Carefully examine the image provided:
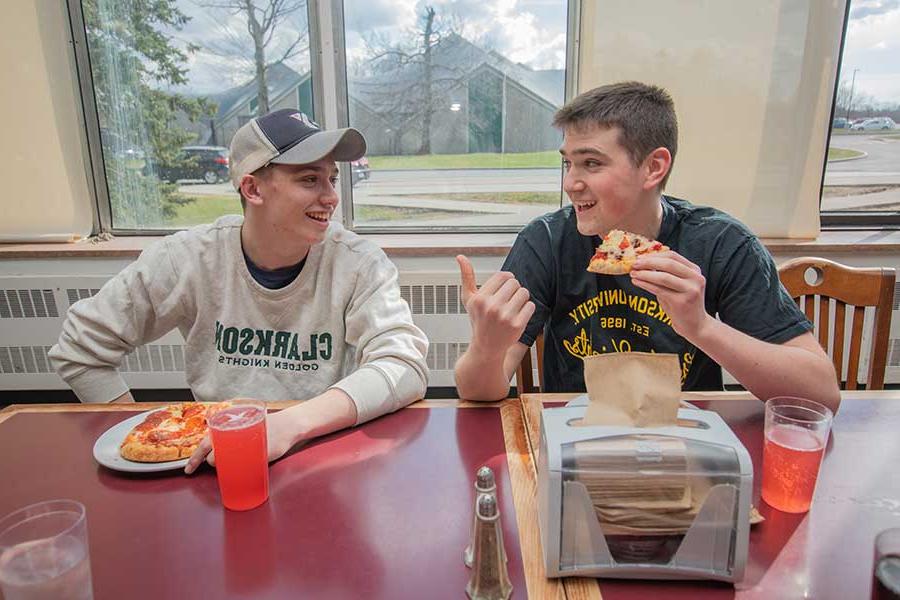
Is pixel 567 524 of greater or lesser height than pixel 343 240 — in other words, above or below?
below

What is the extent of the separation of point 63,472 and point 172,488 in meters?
0.24

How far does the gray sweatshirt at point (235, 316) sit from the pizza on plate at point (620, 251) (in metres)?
0.50

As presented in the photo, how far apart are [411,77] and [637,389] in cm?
285

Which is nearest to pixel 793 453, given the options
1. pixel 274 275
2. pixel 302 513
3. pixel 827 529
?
pixel 827 529

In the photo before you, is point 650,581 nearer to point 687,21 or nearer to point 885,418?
point 885,418

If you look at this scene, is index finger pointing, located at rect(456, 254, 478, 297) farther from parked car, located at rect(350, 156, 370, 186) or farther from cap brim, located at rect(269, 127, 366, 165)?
parked car, located at rect(350, 156, 370, 186)

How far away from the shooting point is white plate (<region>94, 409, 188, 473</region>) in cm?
101

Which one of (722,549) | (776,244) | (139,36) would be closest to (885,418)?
(722,549)

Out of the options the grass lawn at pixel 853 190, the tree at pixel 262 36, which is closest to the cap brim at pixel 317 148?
the tree at pixel 262 36

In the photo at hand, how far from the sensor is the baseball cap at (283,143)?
153 cm

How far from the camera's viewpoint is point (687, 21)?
282cm

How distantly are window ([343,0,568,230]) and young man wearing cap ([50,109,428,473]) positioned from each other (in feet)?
5.70

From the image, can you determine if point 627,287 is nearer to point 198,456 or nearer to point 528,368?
point 528,368

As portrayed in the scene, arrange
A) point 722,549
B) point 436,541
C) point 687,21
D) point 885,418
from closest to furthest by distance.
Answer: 1. point 722,549
2. point 436,541
3. point 885,418
4. point 687,21
